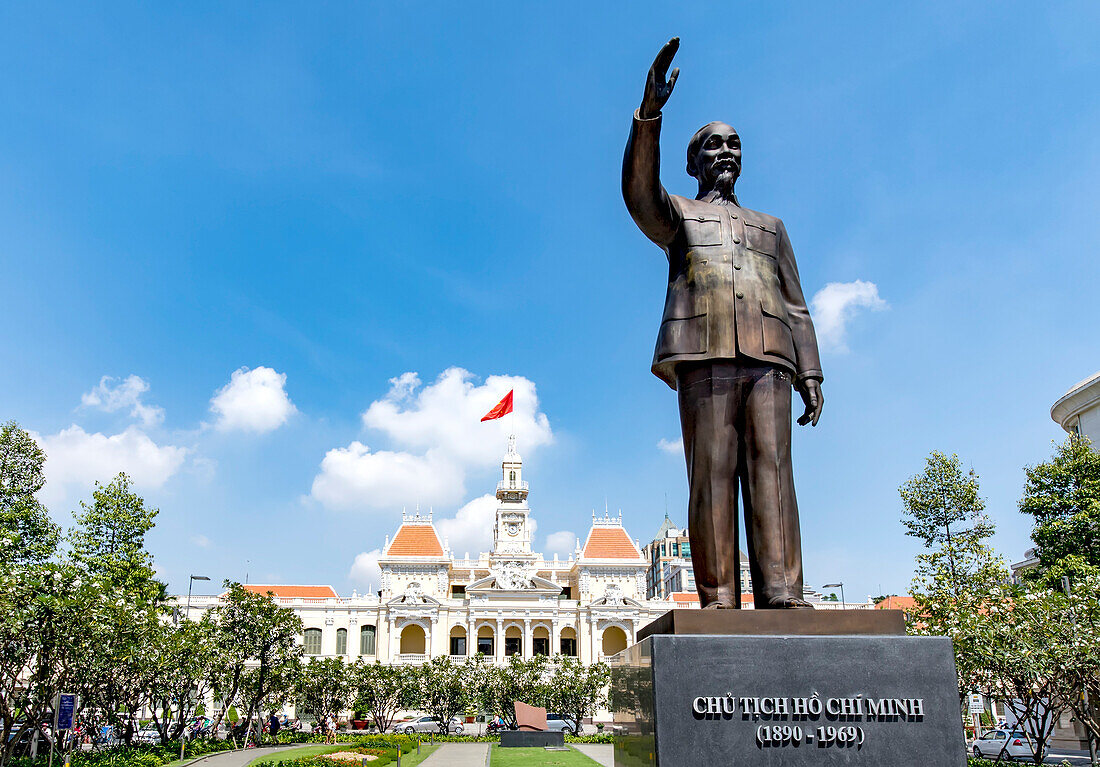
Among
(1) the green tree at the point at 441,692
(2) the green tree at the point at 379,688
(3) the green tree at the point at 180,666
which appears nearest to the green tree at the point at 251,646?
(3) the green tree at the point at 180,666

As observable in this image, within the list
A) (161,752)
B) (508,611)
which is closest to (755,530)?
(161,752)

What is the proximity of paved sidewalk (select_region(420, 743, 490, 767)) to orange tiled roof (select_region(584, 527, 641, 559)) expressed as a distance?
37634mm

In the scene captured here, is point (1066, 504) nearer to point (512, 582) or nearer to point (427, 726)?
point (427, 726)

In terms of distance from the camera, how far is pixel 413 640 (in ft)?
207

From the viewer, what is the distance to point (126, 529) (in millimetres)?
24406

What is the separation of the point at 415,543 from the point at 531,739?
1591 inches

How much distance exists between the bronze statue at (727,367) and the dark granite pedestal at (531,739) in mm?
26538

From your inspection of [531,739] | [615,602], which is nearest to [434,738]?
[531,739]

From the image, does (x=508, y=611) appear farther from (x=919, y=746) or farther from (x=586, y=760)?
(x=919, y=746)

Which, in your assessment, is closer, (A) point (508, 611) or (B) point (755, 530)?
(B) point (755, 530)

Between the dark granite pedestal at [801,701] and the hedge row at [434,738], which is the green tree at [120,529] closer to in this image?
the hedge row at [434,738]

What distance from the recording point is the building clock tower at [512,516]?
71.8 metres

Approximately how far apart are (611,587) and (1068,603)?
52199 millimetres

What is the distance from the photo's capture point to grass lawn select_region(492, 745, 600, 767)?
2094 cm
